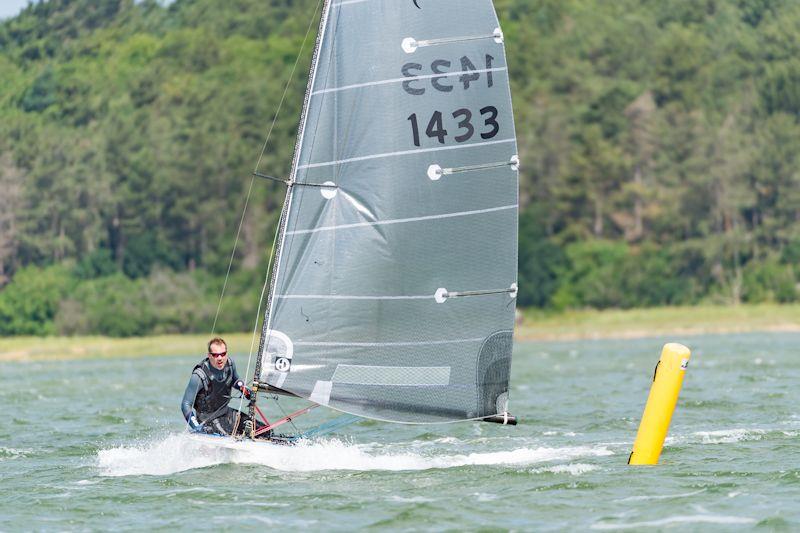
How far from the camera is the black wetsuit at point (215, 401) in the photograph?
20359mm

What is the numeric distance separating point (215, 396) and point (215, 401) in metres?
0.08

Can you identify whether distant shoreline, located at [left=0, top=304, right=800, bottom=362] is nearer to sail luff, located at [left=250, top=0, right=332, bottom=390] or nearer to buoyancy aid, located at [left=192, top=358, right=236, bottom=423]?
buoyancy aid, located at [left=192, top=358, right=236, bottom=423]

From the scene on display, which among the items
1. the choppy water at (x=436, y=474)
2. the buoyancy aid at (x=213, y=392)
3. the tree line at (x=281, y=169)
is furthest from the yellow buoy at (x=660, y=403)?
the tree line at (x=281, y=169)

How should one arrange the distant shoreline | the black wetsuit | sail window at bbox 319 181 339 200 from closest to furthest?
sail window at bbox 319 181 339 200, the black wetsuit, the distant shoreline

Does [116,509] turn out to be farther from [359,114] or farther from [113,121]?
[113,121]

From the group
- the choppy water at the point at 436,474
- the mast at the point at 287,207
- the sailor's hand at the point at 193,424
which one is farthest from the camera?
the sailor's hand at the point at 193,424

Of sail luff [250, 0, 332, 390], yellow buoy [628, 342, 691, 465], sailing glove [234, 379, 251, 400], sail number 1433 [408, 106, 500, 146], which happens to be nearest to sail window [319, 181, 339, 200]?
sail luff [250, 0, 332, 390]

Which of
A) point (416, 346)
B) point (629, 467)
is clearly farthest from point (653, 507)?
point (416, 346)

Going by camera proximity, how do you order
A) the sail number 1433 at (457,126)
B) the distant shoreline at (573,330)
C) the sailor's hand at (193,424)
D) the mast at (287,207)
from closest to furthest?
1. the mast at (287,207)
2. the sail number 1433 at (457,126)
3. the sailor's hand at (193,424)
4. the distant shoreline at (573,330)

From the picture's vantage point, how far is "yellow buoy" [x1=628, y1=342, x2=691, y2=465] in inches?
781

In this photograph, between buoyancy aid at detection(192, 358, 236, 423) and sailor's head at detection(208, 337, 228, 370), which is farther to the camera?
buoyancy aid at detection(192, 358, 236, 423)

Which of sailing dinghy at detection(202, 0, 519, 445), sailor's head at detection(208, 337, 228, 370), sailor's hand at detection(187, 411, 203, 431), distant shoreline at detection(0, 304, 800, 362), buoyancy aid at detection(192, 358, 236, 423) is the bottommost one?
distant shoreline at detection(0, 304, 800, 362)

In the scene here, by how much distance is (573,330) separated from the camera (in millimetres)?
76688

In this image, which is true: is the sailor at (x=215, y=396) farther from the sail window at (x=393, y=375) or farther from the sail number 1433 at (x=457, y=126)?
the sail number 1433 at (x=457, y=126)
